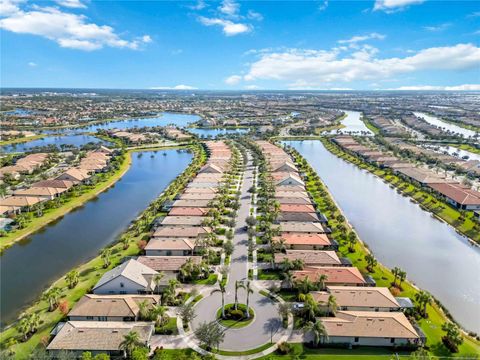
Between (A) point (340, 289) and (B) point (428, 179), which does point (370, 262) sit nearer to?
(A) point (340, 289)

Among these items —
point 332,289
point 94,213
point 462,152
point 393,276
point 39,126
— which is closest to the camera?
point 332,289

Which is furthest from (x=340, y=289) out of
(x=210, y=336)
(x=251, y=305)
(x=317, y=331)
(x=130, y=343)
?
(x=130, y=343)

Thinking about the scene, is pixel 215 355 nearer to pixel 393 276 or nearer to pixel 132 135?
pixel 393 276

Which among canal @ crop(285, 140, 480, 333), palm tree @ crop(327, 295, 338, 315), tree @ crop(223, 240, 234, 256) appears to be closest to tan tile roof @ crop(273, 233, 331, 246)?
tree @ crop(223, 240, 234, 256)

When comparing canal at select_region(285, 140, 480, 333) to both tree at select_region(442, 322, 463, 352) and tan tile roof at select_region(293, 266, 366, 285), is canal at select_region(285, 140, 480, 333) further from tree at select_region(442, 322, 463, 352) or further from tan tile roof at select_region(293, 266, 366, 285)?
tan tile roof at select_region(293, 266, 366, 285)

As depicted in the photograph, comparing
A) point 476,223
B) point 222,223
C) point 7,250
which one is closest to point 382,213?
point 476,223

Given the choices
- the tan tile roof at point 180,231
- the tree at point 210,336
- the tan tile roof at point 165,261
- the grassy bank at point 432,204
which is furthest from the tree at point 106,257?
the grassy bank at point 432,204
